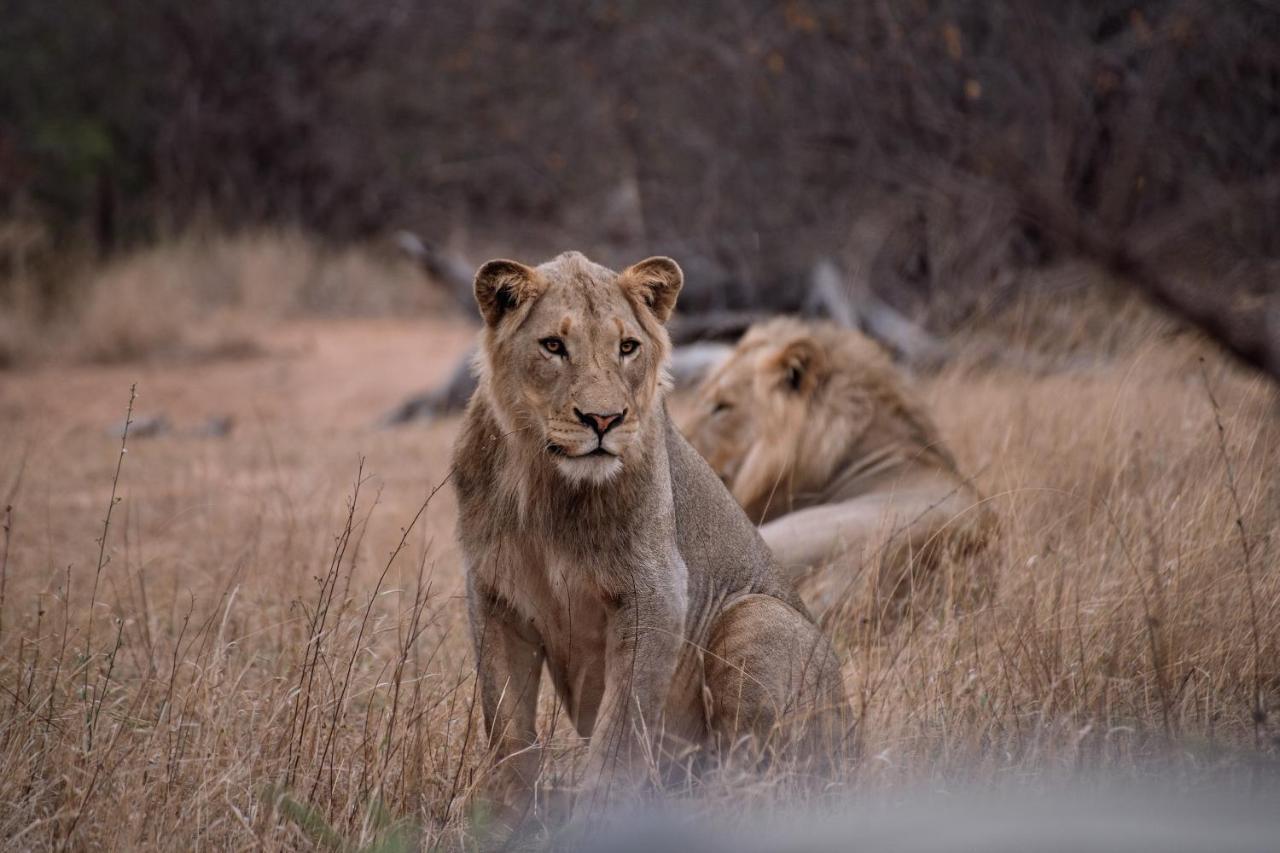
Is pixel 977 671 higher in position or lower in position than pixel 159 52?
lower

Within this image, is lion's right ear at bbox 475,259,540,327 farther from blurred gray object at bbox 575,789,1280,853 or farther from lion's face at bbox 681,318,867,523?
lion's face at bbox 681,318,867,523

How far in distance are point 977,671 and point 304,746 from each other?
5.66ft

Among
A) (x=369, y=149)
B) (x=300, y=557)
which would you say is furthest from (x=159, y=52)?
(x=300, y=557)

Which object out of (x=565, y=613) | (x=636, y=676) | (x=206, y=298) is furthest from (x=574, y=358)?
(x=206, y=298)

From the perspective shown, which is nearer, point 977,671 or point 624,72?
point 977,671

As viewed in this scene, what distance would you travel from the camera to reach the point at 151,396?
11109 mm

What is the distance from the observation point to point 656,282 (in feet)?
11.0

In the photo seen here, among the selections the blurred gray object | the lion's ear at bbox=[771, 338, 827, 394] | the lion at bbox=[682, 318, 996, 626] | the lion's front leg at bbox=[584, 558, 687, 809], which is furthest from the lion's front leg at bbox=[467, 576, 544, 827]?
the lion's ear at bbox=[771, 338, 827, 394]

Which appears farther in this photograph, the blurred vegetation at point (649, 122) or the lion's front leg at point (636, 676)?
the blurred vegetation at point (649, 122)

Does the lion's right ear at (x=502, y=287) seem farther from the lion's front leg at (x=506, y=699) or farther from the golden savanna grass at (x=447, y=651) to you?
the lion's front leg at (x=506, y=699)

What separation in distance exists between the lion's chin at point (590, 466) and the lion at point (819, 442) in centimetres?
170

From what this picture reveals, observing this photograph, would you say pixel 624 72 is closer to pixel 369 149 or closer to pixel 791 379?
pixel 369 149

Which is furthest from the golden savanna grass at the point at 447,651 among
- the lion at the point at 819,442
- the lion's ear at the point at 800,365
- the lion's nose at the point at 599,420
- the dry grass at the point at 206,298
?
the dry grass at the point at 206,298

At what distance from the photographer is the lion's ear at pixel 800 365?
17.2 ft
